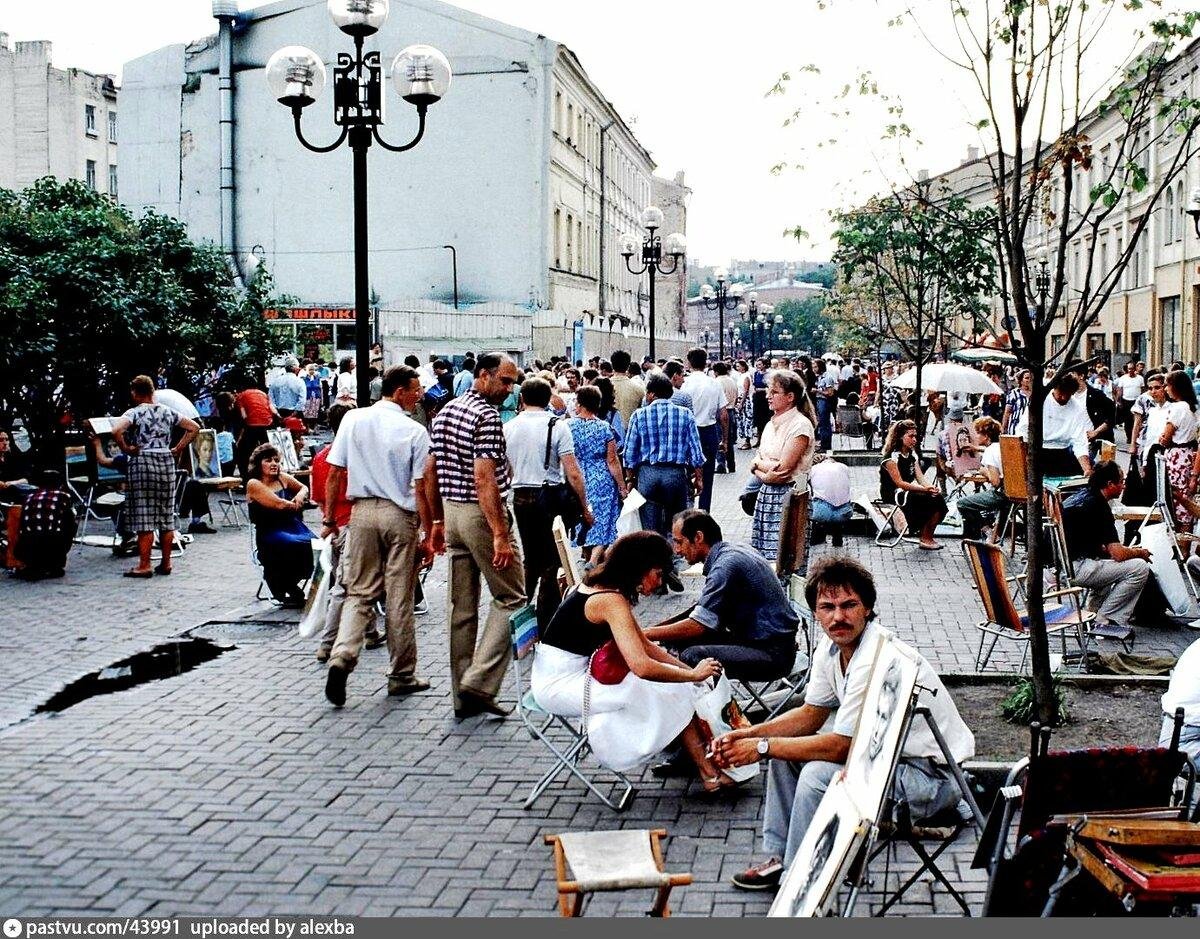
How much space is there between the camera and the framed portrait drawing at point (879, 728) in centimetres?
430

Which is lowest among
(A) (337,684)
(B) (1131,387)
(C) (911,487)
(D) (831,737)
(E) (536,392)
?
(A) (337,684)

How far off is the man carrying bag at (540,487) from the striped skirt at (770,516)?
1430mm

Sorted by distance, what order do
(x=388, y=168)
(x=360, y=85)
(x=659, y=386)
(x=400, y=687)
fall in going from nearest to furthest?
(x=400, y=687) → (x=360, y=85) → (x=659, y=386) → (x=388, y=168)

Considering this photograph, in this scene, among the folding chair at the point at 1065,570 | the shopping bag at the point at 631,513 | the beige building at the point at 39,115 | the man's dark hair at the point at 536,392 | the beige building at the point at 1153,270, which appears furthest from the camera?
the beige building at the point at 39,115

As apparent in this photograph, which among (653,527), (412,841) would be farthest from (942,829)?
(653,527)

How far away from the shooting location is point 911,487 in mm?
15031

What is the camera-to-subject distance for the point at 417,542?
27.6ft

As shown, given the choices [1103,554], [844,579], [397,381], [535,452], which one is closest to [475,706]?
[397,381]

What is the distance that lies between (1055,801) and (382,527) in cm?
485

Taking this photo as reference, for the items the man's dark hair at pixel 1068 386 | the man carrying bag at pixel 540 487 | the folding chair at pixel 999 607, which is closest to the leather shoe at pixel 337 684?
the man carrying bag at pixel 540 487

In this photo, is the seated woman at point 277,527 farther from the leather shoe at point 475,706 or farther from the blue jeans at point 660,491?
the leather shoe at point 475,706

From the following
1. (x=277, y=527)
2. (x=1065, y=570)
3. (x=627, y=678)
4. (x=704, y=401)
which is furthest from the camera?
(x=704, y=401)

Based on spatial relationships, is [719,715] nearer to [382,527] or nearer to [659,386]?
[382,527]

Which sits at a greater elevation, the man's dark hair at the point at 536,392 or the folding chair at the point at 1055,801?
the man's dark hair at the point at 536,392
